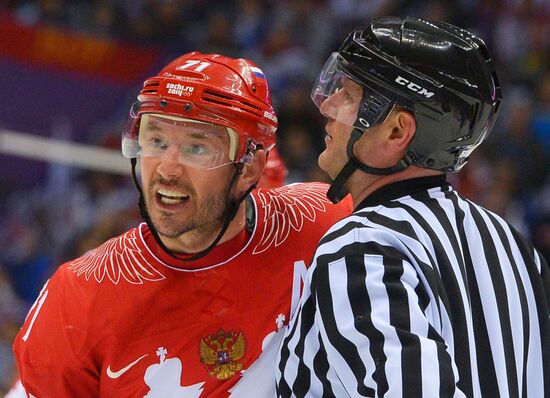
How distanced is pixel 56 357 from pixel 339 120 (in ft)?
2.85

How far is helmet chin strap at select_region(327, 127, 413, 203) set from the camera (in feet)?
7.08

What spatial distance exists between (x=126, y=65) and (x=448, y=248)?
6.53 m

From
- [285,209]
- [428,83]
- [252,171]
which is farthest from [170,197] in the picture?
[428,83]

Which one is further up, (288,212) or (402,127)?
(402,127)

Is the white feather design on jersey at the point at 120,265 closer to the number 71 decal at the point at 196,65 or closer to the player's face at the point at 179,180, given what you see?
the player's face at the point at 179,180

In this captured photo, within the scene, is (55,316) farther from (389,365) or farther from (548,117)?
(548,117)

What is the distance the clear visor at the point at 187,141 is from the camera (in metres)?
2.53

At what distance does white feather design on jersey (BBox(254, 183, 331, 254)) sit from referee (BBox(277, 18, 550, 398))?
431mm

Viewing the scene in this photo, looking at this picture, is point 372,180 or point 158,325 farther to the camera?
point 158,325

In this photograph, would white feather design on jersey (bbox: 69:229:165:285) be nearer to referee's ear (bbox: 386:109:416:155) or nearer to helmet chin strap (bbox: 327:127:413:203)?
helmet chin strap (bbox: 327:127:413:203)

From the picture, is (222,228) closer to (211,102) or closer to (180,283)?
(180,283)

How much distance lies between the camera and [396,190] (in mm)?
2168

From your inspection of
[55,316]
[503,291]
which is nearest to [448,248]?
[503,291]

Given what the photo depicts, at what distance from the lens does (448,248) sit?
82.6 inches
